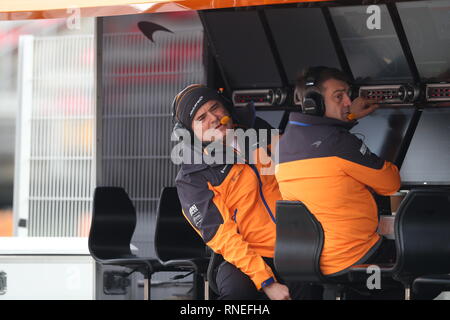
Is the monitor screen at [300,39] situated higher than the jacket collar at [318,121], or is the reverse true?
the monitor screen at [300,39]

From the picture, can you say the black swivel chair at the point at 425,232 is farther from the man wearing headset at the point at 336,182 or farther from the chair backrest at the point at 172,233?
the chair backrest at the point at 172,233

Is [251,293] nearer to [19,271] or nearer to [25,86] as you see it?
[19,271]

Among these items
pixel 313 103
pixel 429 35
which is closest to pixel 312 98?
pixel 313 103

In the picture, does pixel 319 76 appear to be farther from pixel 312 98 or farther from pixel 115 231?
pixel 115 231

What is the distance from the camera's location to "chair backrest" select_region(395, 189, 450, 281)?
4.03 meters

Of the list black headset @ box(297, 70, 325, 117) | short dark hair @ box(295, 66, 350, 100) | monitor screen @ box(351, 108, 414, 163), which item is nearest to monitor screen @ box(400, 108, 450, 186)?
monitor screen @ box(351, 108, 414, 163)

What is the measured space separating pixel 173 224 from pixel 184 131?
3.63 feet

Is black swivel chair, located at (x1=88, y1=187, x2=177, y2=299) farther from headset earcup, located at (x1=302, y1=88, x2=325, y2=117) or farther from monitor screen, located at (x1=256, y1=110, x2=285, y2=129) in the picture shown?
headset earcup, located at (x1=302, y1=88, x2=325, y2=117)

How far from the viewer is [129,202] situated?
5848 millimetres

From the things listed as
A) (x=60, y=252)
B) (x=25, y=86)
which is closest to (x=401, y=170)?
(x=60, y=252)

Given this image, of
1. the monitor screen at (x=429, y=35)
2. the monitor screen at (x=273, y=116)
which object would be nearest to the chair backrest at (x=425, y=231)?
the monitor screen at (x=429, y=35)

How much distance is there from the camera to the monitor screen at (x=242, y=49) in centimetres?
624
